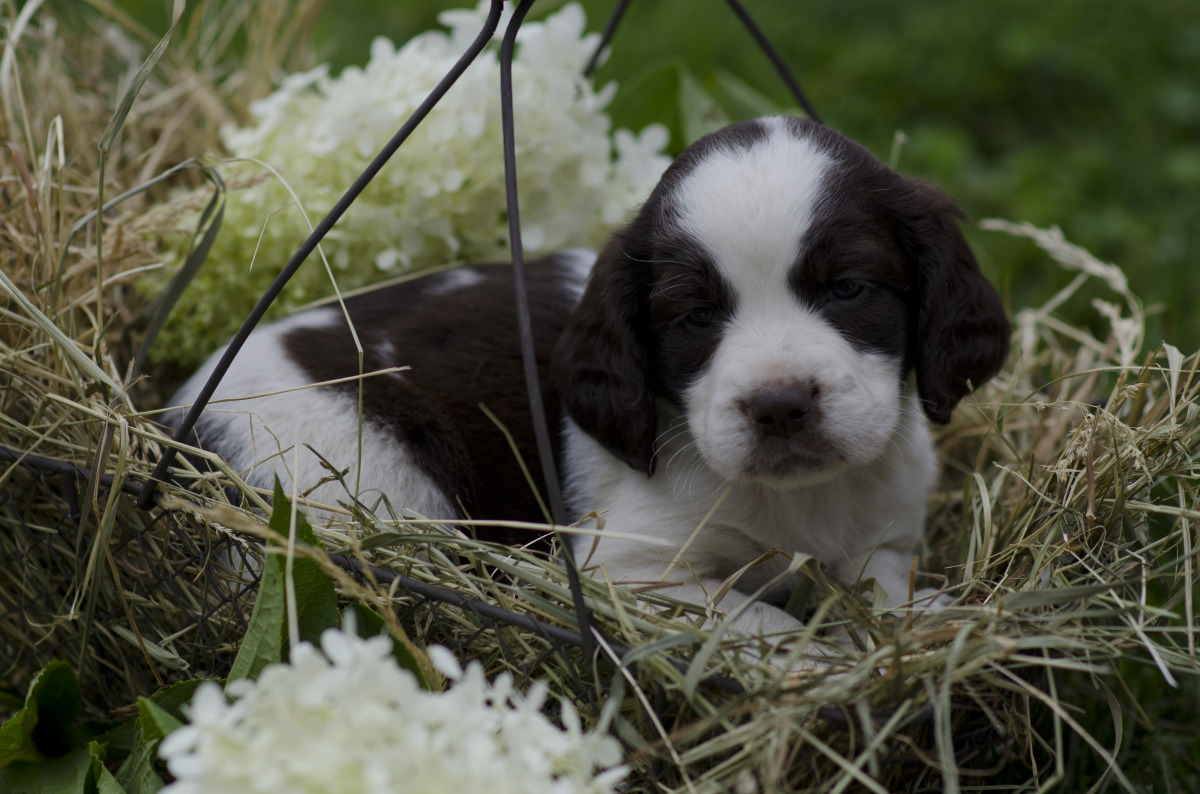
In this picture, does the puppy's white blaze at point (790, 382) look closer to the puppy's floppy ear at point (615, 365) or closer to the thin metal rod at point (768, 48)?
the puppy's floppy ear at point (615, 365)

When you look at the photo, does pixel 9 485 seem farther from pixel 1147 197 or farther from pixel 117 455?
pixel 1147 197

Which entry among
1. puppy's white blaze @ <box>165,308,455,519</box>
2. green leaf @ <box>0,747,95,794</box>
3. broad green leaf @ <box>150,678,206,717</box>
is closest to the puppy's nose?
puppy's white blaze @ <box>165,308,455,519</box>

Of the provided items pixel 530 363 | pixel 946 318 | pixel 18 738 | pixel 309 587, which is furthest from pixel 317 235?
pixel 946 318

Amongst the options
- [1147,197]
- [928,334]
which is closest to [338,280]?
[928,334]

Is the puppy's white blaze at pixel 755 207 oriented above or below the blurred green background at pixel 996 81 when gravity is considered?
above

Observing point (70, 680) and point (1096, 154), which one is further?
point (1096, 154)

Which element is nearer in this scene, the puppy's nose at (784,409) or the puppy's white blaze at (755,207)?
the puppy's nose at (784,409)

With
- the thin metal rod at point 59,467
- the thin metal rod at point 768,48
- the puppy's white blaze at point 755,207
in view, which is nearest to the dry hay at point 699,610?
the thin metal rod at point 59,467
